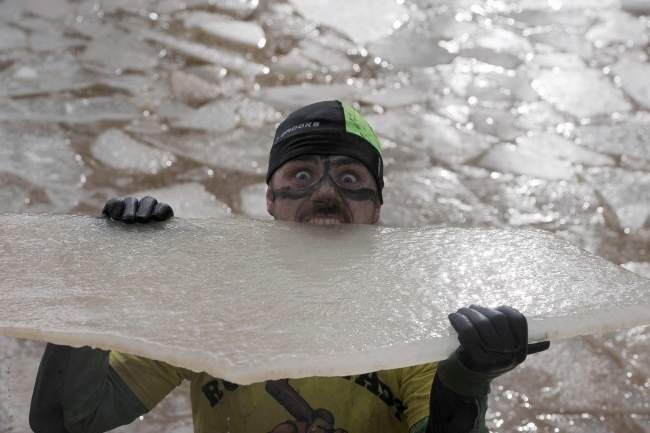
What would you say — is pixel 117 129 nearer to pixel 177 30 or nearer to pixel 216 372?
pixel 177 30

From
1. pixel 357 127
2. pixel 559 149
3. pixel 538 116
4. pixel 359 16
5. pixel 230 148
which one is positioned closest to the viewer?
pixel 357 127

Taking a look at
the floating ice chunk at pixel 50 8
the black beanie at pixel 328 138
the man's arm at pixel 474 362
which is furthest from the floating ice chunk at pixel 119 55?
the man's arm at pixel 474 362

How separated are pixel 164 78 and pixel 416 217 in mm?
1611

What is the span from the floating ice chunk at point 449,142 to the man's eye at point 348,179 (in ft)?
5.72

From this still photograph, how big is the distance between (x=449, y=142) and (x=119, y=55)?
1811 mm

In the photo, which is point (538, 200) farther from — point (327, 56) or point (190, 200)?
point (327, 56)

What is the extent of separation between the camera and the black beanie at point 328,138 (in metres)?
1.70

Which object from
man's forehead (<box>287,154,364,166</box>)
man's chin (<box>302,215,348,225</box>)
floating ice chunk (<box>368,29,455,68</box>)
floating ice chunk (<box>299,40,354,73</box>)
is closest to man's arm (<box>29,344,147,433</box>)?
man's chin (<box>302,215,348,225</box>)

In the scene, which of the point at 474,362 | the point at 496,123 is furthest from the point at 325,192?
the point at 496,123

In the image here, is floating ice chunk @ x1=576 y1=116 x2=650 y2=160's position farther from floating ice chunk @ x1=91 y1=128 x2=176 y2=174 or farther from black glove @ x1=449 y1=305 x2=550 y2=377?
black glove @ x1=449 y1=305 x2=550 y2=377

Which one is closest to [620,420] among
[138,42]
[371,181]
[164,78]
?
[371,181]

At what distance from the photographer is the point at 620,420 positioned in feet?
6.79

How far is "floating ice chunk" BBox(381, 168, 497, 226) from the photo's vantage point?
294 cm

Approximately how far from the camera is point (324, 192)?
1.61m
